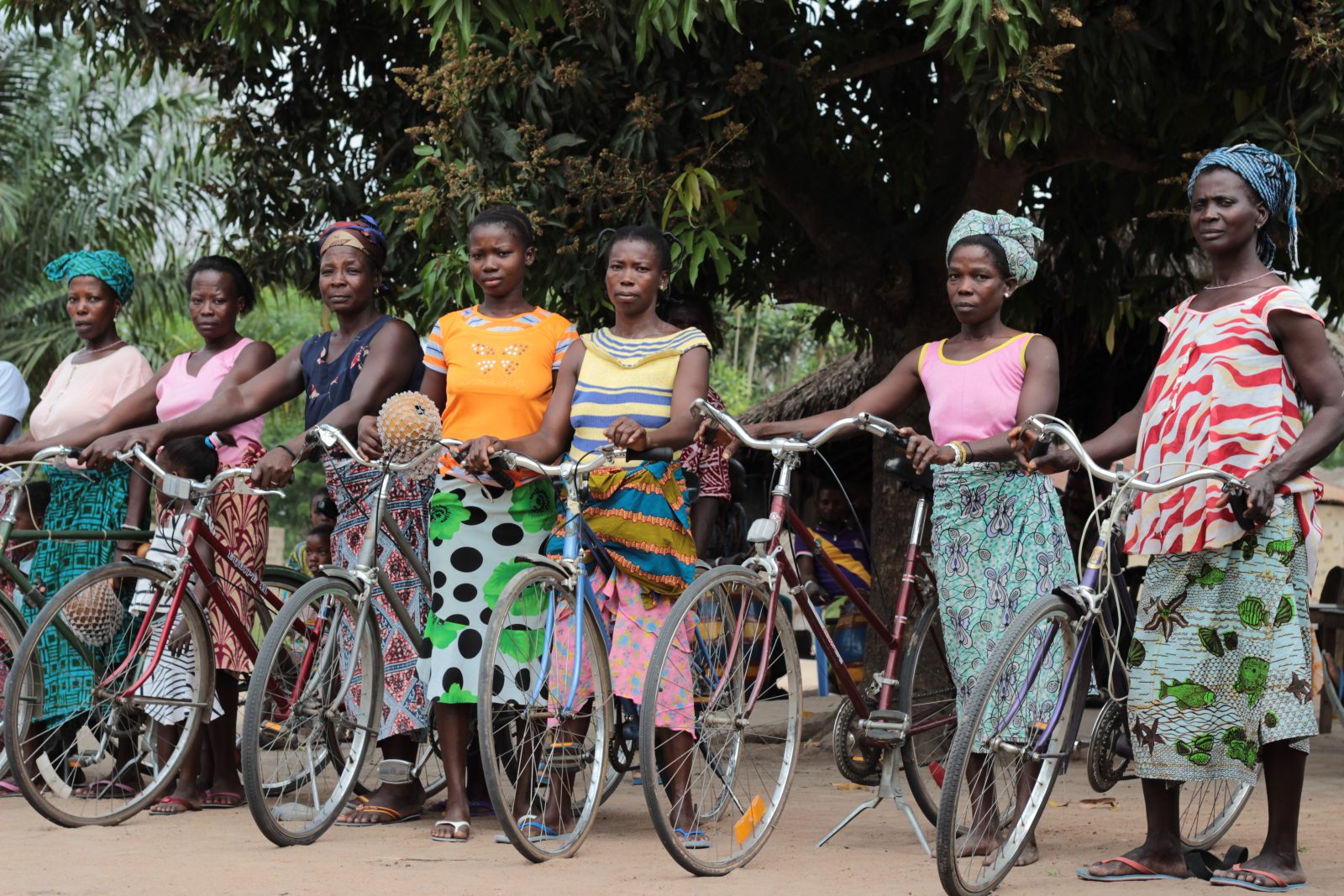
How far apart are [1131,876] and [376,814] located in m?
2.46

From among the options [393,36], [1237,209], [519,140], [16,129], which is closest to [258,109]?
[393,36]

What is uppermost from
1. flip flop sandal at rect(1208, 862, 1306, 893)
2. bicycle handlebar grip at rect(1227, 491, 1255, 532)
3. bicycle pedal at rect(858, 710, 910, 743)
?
bicycle handlebar grip at rect(1227, 491, 1255, 532)

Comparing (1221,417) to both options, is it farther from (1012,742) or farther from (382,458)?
(382,458)

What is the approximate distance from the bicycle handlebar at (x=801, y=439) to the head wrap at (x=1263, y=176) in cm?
105

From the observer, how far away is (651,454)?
4.58 meters

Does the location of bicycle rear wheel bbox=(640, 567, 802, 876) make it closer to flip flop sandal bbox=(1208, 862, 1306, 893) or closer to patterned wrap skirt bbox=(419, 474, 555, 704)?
patterned wrap skirt bbox=(419, 474, 555, 704)

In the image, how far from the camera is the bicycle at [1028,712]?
3.93 m

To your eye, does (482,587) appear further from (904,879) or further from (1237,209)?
(1237,209)

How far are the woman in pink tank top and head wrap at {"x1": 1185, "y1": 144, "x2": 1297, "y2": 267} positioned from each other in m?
0.67

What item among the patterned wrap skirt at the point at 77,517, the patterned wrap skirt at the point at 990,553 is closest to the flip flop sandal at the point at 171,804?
the patterned wrap skirt at the point at 77,517

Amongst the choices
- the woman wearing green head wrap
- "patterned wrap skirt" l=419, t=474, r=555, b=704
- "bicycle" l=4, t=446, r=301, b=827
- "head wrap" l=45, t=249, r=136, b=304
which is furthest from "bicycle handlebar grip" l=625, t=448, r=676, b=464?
"head wrap" l=45, t=249, r=136, b=304

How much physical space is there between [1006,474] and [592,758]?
4.95 feet

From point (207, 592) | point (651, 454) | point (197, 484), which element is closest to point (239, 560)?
point (207, 592)

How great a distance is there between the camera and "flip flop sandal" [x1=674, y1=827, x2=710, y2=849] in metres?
4.43
